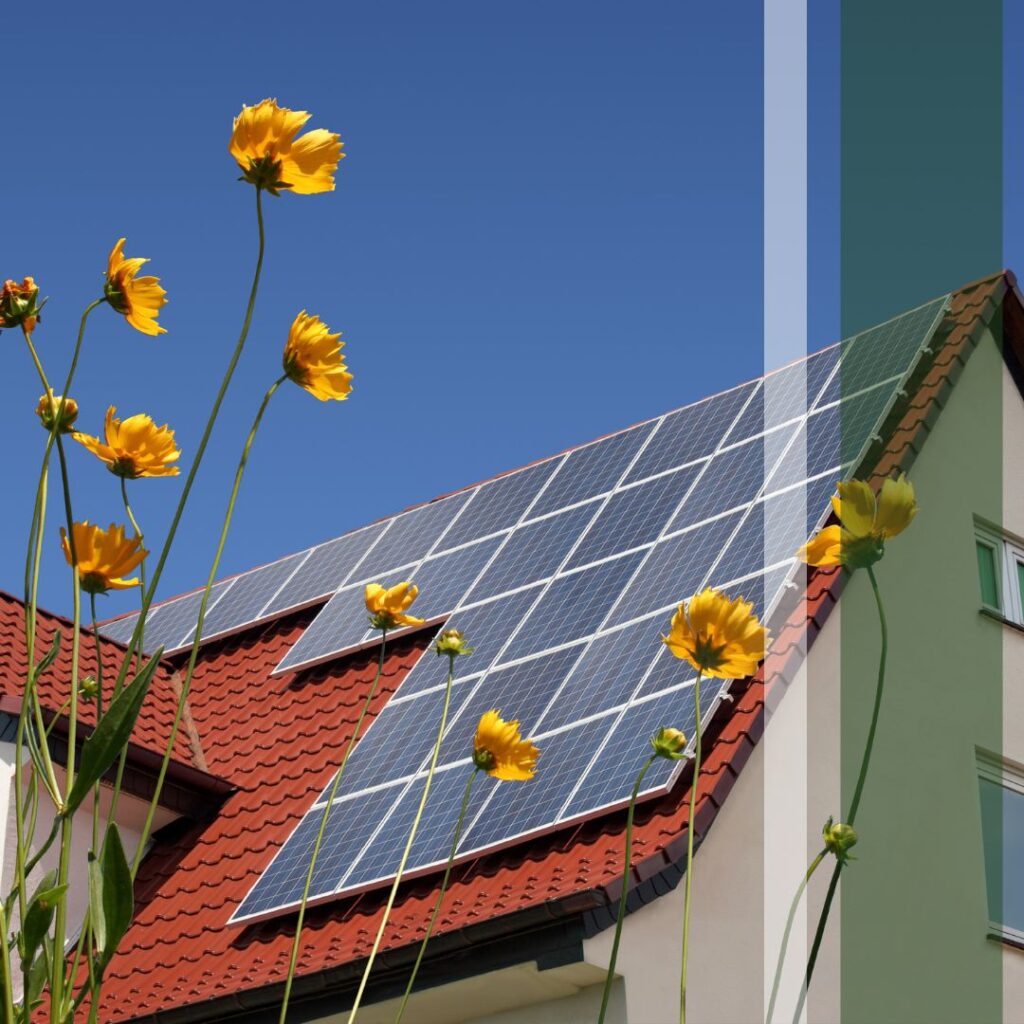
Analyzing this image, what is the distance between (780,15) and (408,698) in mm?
7712

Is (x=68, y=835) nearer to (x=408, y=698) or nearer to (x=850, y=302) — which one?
(x=850, y=302)

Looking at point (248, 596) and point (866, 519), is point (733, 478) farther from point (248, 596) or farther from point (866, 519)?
point (866, 519)

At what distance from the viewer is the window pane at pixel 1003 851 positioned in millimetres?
8883

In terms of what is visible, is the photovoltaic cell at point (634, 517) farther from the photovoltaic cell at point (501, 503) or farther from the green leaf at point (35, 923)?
the green leaf at point (35, 923)

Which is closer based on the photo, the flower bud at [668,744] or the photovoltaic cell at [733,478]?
the flower bud at [668,744]

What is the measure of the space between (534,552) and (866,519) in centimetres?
Answer: 863

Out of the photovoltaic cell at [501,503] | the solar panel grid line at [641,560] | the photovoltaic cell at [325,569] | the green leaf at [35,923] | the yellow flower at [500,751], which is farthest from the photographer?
the photovoltaic cell at [325,569]

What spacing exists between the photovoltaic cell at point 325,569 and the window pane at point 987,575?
4758 millimetres

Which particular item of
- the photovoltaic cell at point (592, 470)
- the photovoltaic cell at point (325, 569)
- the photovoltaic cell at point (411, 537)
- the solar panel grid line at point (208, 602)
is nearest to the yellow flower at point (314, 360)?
the photovoltaic cell at point (592, 470)

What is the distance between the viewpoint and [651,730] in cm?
764

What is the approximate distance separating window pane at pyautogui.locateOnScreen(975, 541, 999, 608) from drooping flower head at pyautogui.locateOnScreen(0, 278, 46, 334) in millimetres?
8423

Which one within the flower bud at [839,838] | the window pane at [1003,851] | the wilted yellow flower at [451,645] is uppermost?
the window pane at [1003,851]

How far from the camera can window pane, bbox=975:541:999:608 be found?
1001cm

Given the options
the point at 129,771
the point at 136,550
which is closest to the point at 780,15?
the point at 136,550
